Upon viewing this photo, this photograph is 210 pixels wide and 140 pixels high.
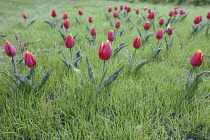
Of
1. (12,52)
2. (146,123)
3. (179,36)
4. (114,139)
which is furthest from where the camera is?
(179,36)

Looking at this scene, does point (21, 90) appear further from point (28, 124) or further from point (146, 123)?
point (146, 123)

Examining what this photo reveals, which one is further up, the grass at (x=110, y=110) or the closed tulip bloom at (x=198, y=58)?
the closed tulip bloom at (x=198, y=58)

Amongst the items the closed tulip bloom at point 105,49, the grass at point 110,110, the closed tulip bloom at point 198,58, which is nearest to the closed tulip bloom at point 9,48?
the grass at point 110,110

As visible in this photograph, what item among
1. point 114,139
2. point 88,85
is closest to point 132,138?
point 114,139

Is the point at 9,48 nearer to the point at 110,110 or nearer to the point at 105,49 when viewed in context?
the point at 105,49

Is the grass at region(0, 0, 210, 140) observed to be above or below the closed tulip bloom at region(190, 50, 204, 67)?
below

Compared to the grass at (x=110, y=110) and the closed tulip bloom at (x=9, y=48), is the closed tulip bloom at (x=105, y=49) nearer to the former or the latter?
the grass at (x=110, y=110)

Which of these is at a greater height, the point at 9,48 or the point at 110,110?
the point at 9,48

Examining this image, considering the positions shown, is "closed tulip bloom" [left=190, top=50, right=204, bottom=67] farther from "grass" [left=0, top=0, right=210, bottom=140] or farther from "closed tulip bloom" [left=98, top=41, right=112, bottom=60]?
"closed tulip bloom" [left=98, top=41, right=112, bottom=60]

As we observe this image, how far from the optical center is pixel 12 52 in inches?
60.1

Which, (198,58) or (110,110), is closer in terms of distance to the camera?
(110,110)

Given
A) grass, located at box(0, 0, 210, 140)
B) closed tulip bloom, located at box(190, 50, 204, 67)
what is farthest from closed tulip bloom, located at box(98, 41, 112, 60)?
closed tulip bloom, located at box(190, 50, 204, 67)

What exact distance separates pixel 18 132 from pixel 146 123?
916mm

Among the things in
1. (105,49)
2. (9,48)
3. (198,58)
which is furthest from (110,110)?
(9,48)
